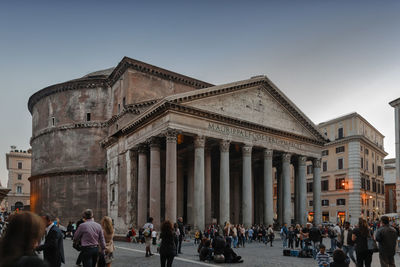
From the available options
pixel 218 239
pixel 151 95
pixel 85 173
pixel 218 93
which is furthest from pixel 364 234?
pixel 85 173

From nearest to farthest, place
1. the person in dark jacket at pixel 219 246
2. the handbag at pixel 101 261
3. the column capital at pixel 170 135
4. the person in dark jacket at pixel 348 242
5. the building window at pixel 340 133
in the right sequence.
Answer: the handbag at pixel 101 261 < the person in dark jacket at pixel 348 242 < the person in dark jacket at pixel 219 246 < the column capital at pixel 170 135 < the building window at pixel 340 133

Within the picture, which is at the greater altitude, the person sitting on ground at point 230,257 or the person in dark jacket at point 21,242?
the person in dark jacket at point 21,242

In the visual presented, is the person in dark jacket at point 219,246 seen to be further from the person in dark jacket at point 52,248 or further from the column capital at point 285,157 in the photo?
the column capital at point 285,157

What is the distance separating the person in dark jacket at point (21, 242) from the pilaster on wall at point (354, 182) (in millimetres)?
44446

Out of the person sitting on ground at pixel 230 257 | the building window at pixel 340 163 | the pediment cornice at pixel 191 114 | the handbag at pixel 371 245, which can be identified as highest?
the pediment cornice at pixel 191 114

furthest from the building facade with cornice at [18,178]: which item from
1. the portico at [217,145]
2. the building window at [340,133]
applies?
the building window at [340,133]

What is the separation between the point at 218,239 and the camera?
13812 mm

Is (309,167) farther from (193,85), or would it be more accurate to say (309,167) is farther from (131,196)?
(131,196)

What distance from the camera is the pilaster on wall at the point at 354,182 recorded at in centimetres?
4331

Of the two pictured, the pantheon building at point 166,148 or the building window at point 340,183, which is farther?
the building window at point 340,183

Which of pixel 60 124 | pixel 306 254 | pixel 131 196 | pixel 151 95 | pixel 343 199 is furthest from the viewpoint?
pixel 343 199

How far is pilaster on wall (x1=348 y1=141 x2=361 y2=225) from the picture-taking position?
4331 cm

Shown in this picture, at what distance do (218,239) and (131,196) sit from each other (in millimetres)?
16622

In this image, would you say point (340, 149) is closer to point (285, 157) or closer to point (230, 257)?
point (285, 157)
